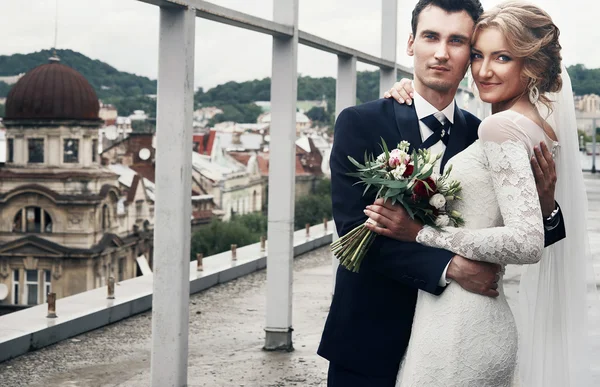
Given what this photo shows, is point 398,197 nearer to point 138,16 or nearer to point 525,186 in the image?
point 525,186

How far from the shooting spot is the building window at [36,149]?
77000 millimetres

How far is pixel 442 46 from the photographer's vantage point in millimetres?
2666

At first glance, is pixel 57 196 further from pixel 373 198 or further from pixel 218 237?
pixel 373 198

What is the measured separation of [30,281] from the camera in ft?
254

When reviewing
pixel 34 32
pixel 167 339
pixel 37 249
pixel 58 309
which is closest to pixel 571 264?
pixel 167 339

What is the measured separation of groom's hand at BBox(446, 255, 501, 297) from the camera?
244cm

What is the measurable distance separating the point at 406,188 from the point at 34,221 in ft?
252

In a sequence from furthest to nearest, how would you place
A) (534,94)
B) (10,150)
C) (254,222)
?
(254,222) → (10,150) → (534,94)

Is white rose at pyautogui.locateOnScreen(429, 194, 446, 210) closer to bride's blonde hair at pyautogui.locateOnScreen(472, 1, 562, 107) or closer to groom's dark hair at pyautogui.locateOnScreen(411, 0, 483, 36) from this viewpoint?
bride's blonde hair at pyautogui.locateOnScreen(472, 1, 562, 107)

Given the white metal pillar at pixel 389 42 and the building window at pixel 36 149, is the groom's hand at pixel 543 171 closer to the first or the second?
the white metal pillar at pixel 389 42

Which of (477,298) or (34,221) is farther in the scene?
(34,221)

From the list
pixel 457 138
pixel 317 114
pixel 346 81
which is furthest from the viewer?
pixel 317 114

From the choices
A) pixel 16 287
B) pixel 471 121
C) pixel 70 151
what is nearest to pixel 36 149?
pixel 70 151

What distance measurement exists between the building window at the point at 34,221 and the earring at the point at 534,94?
250ft
